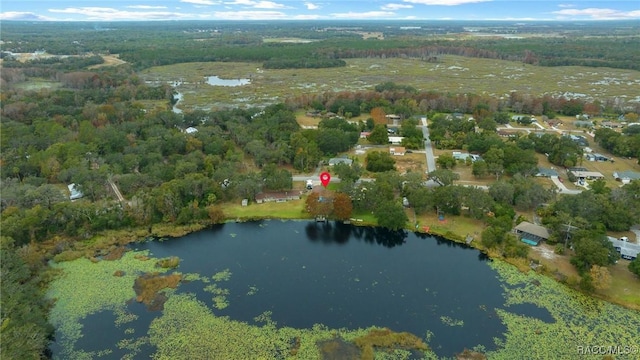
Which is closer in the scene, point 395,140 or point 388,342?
point 388,342

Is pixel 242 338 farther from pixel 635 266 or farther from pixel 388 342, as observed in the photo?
pixel 635 266

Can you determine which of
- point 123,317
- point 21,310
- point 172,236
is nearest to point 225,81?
point 172,236

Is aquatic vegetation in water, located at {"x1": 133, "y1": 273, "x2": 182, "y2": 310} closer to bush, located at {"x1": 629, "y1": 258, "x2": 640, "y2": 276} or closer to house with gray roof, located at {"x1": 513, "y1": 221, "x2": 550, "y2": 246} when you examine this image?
house with gray roof, located at {"x1": 513, "y1": 221, "x2": 550, "y2": 246}

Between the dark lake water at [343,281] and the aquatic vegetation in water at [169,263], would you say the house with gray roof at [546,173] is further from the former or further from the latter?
the aquatic vegetation in water at [169,263]

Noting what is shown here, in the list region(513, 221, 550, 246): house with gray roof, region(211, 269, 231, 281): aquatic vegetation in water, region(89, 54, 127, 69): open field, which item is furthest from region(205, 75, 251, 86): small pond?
region(513, 221, 550, 246): house with gray roof

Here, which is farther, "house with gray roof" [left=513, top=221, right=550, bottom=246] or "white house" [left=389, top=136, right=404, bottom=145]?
"white house" [left=389, top=136, right=404, bottom=145]
